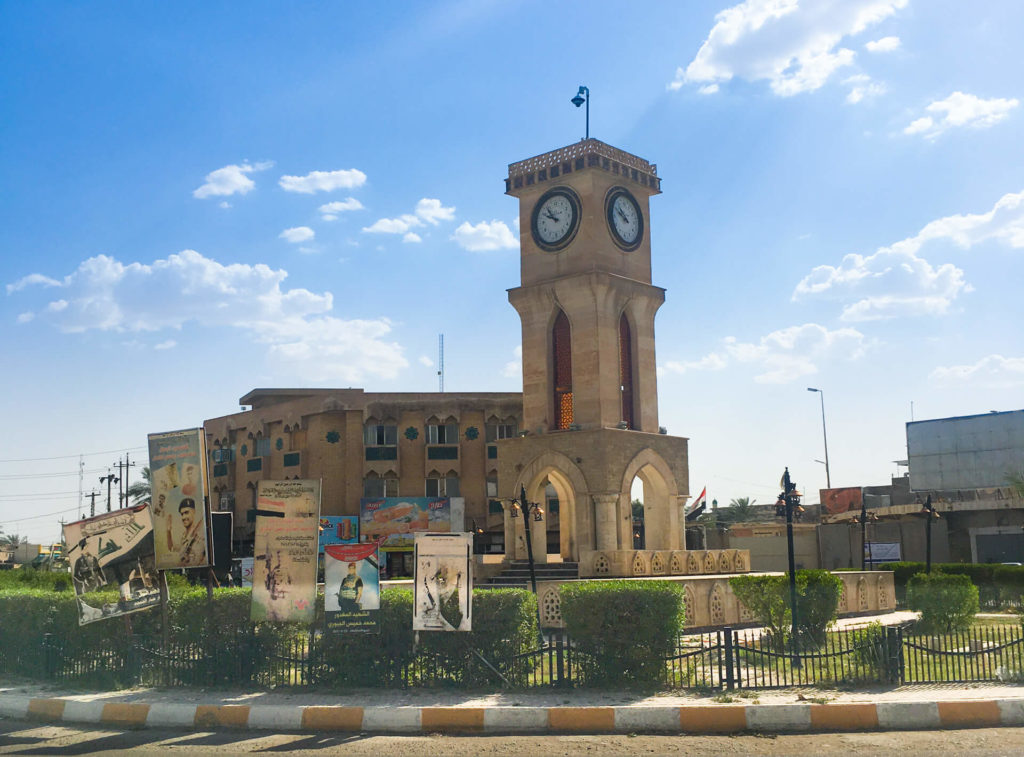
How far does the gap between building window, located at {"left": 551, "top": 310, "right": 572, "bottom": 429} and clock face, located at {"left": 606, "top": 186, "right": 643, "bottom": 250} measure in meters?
3.43

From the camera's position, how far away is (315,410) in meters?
53.9

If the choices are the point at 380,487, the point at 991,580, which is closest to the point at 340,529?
the point at 380,487

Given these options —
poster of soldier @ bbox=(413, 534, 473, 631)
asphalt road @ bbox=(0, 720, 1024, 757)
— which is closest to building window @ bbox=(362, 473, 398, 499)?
poster of soldier @ bbox=(413, 534, 473, 631)

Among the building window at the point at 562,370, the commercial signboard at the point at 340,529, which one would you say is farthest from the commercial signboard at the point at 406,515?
the building window at the point at 562,370

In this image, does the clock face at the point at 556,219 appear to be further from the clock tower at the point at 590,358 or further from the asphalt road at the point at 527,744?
the asphalt road at the point at 527,744

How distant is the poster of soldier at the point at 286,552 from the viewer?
14.3 metres

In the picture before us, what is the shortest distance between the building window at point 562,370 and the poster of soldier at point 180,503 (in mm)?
19442

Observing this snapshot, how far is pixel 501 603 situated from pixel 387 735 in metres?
2.75

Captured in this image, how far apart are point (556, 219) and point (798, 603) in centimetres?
1846

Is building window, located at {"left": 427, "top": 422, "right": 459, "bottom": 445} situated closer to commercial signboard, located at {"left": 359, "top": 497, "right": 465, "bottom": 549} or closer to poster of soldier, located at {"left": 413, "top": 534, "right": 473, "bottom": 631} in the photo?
commercial signboard, located at {"left": 359, "top": 497, "right": 465, "bottom": 549}

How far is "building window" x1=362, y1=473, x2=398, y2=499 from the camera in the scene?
176 feet

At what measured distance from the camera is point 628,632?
1379 cm

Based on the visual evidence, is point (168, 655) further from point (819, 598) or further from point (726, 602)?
point (726, 602)

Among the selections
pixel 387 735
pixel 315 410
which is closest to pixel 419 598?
pixel 387 735
